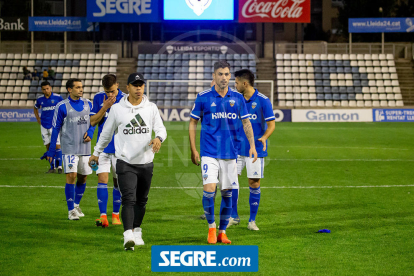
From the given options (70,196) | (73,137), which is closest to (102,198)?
(70,196)

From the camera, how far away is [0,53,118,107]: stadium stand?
105 ft

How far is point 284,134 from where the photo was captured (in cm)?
2184

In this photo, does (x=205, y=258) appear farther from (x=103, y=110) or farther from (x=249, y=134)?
(x=103, y=110)

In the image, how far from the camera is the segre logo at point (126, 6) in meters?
32.4

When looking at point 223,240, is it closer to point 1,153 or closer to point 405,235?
point 405,235

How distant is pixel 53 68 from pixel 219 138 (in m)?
29.9

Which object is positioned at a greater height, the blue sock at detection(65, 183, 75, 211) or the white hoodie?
the white hoodie

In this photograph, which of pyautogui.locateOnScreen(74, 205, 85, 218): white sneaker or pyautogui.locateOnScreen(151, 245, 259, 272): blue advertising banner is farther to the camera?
pyautogui.locateOnScreen(74, 205, 85, 218): white sneaker

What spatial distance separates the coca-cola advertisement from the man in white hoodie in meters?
28.0

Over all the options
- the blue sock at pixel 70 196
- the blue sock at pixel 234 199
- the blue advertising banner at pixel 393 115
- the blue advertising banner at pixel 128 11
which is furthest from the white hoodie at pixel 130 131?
the blue advertising banner at pixel 128 11

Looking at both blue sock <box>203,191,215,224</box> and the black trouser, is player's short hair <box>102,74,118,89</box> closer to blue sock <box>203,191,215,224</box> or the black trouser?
the black trouser

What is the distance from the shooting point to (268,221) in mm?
7262

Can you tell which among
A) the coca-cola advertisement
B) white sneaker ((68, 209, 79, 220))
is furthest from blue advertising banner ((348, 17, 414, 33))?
white sneaker ((68, 209, 79, 220))

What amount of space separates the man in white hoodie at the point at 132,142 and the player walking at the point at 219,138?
573 mm
